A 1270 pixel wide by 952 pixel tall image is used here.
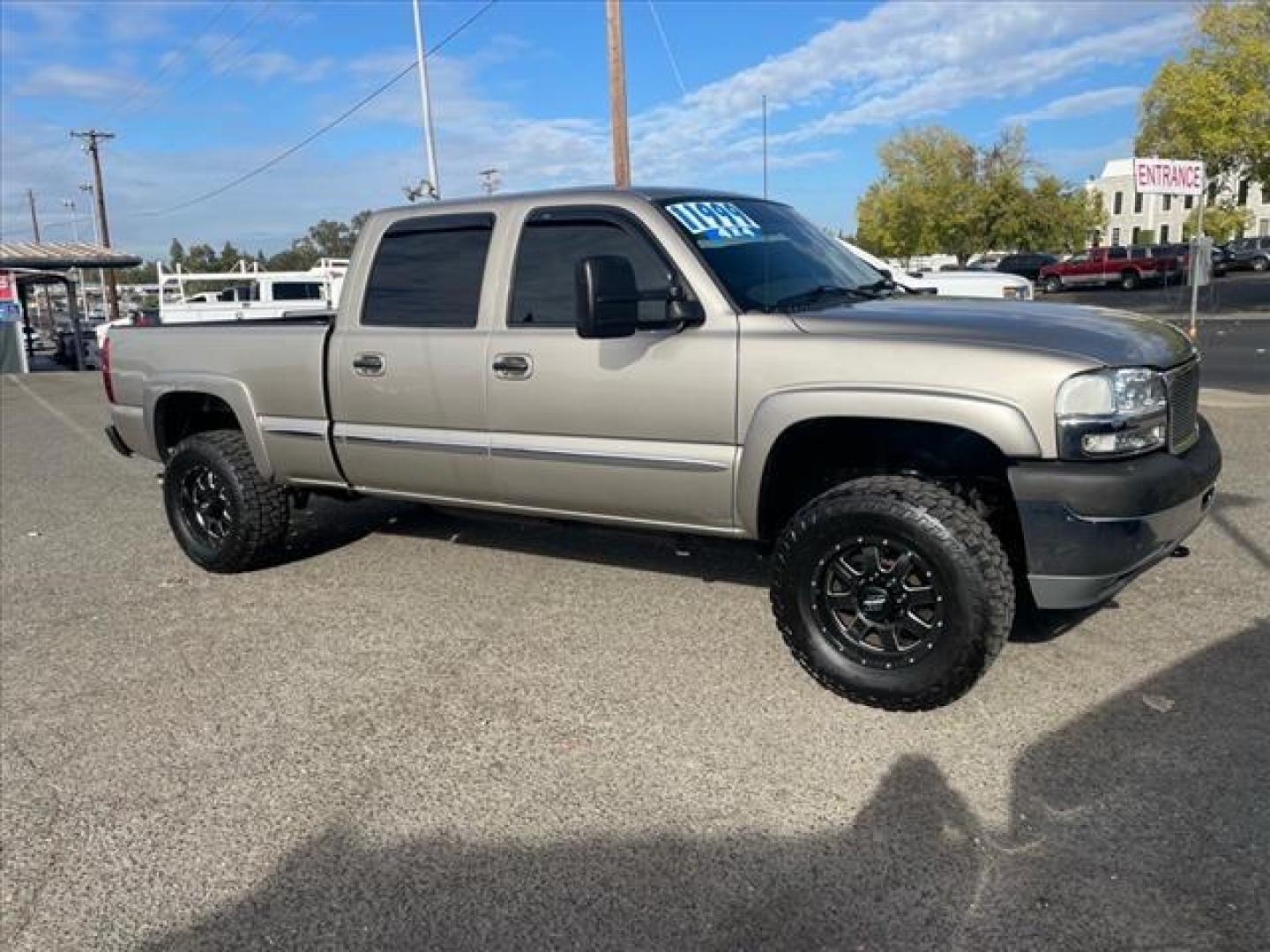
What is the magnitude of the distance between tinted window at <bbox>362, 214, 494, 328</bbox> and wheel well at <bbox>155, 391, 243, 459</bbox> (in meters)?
1.37

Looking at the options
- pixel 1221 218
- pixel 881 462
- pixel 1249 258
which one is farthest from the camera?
pixel 1249 258

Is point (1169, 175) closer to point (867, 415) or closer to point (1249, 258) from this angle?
point (867, 415)

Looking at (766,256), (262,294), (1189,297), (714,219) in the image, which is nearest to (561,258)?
(714,219)

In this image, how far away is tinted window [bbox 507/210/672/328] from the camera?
4.30 meters

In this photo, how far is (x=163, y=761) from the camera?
359cm

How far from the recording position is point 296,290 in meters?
23.5

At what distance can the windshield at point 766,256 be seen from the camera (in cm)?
419

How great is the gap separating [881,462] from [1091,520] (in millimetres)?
934

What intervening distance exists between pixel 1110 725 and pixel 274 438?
4105 millimetres

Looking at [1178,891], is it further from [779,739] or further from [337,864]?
[337,864]

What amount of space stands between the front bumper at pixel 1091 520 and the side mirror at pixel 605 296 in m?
1.51

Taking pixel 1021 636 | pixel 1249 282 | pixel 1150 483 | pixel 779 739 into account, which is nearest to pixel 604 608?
pixel 779 739

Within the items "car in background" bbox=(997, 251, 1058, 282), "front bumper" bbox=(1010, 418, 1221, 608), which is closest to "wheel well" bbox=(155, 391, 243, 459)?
"front bumper" bbox=(1010, 418, 1221, 608)

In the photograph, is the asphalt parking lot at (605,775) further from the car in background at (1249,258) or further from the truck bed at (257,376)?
the car in background at (1249,258)
